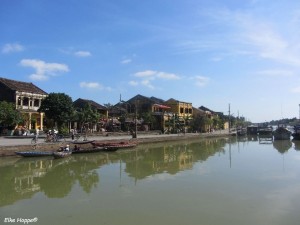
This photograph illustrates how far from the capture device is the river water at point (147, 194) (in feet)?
44.6

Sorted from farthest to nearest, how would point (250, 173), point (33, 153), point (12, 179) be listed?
point (33, 153) → point (250, 173) → point (12, 179)

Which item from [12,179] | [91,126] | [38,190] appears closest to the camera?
[38,190]

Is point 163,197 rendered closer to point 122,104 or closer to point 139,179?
point 139,179

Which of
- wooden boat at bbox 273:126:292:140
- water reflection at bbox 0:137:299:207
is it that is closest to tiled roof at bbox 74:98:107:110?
water reflection at bbox 0:137:299:207

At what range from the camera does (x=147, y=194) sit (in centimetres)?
1770

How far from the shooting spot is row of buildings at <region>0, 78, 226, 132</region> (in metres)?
53.1

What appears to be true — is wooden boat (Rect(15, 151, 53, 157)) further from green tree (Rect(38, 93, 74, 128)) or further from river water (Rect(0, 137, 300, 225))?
green tree (Rect(38, 93, 74, 128))

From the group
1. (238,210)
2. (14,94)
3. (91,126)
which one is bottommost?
(238,210)

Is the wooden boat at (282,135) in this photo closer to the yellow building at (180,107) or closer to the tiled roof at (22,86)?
the yellow building at (180,107)

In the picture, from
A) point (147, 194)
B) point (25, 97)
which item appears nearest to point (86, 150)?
point (147, 194)

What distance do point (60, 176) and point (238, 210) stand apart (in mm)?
13268

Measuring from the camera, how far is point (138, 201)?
1627cm

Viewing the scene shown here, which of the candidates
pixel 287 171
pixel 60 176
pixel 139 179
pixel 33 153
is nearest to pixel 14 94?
pixel 33 153

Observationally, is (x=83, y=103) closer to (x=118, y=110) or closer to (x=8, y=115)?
(x=118, y=110)
